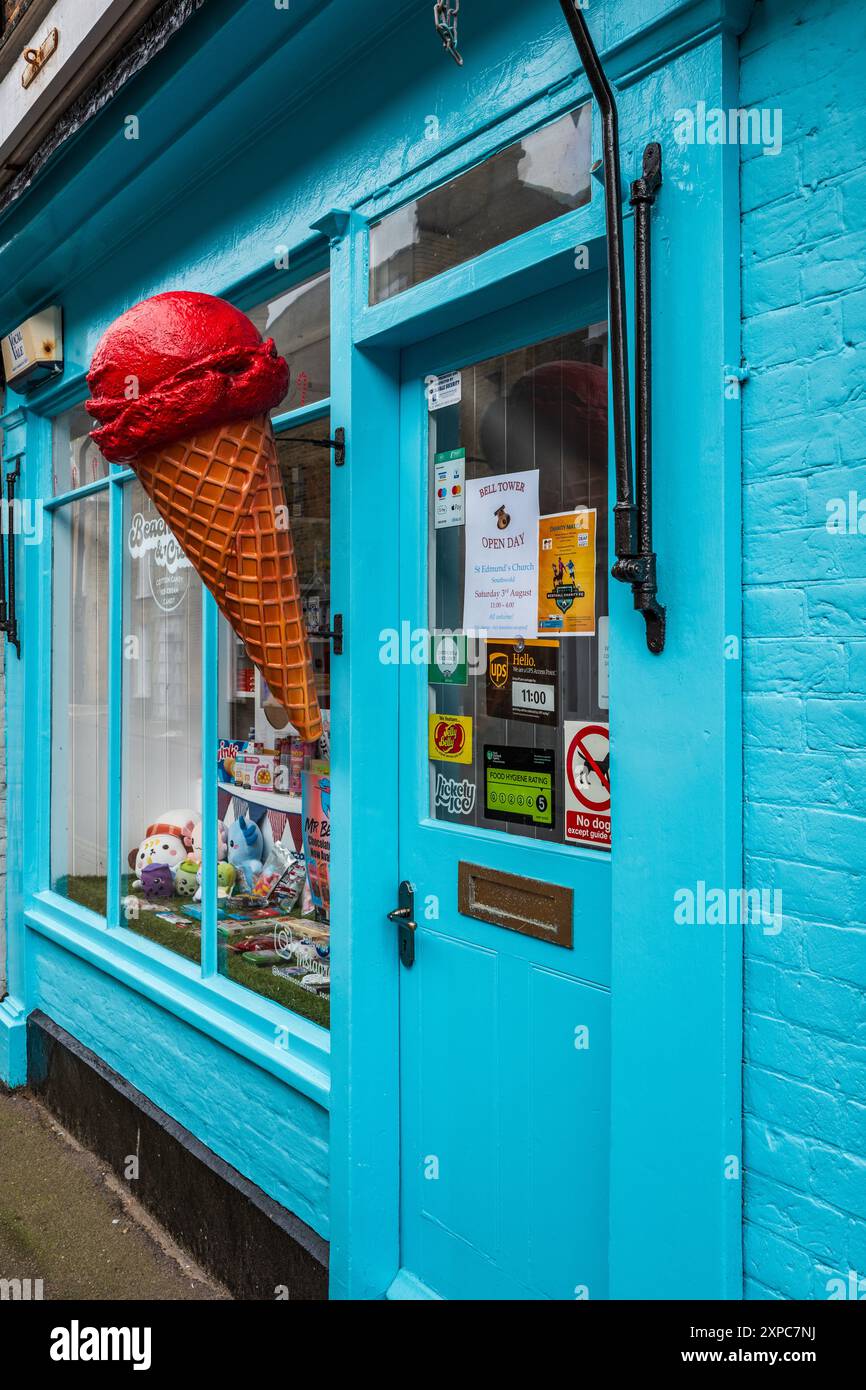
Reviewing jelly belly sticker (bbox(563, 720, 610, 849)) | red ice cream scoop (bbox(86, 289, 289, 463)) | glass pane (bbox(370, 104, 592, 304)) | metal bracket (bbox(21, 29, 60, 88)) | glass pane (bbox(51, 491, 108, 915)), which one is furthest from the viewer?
glass pane (bbox(51, 491, 108, 915))

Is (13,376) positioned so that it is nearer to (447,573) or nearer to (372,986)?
(447,573)

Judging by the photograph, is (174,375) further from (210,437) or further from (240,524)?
(240,524)

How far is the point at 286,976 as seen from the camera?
3.66 meters

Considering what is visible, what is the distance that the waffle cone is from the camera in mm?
2703

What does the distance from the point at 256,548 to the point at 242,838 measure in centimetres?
164

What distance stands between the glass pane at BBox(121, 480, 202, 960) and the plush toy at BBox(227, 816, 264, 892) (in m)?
0.33

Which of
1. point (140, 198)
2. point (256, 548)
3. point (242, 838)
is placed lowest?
point (242, 838)

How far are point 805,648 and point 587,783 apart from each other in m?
0.78

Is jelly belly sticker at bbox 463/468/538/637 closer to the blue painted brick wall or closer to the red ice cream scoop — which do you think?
the red ice cream scoop

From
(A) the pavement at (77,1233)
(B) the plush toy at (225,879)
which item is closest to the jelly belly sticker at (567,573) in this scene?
(B) the plush toy at (225,879)

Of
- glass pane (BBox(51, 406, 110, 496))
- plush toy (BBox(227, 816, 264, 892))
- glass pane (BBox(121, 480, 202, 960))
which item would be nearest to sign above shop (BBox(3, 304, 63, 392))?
glass pane (BBox(51, 406, 110, 496))

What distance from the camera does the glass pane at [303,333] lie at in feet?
11.0
